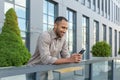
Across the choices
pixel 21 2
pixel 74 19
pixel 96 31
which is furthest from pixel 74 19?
pixel 21 2

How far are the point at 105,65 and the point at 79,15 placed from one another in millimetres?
20062

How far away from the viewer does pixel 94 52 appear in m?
21.9

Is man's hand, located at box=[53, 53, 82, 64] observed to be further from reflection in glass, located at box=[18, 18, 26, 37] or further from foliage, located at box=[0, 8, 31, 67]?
reflection in glass, located at box=[18, 18, 26, 37]

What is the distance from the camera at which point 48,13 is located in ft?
67.7

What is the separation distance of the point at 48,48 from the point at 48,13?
1666cm

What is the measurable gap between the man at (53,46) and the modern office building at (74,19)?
33.1 feet

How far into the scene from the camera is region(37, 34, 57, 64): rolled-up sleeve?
13.2 ft

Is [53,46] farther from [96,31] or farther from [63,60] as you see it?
[96,31]

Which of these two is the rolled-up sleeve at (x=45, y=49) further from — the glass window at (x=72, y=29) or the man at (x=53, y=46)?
the glass window at (x=72, y=29)

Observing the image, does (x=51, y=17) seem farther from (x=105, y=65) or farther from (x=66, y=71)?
(x=66, y=71)

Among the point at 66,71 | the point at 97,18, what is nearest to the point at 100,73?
the point at 66,71

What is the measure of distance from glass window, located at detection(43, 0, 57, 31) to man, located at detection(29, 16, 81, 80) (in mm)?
15442

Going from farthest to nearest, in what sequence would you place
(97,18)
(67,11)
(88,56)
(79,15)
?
(97,18) < (88,56) < (79,15) < (67,11)

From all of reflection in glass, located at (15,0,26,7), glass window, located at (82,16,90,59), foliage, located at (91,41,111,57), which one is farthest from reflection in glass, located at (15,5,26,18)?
glass window, located at (82,16,90,59)
